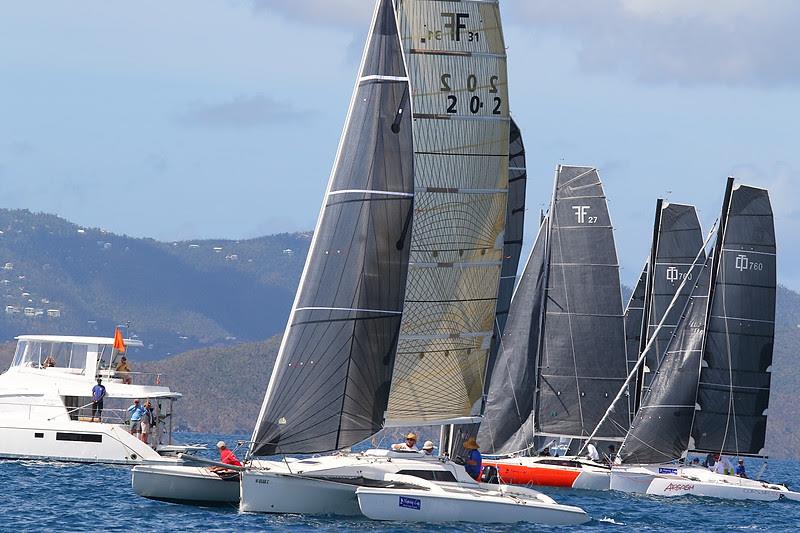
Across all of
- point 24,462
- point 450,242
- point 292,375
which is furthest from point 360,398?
point 24,462

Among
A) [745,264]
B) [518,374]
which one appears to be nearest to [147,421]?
[518,374]

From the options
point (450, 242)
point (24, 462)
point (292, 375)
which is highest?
point (450, 242)

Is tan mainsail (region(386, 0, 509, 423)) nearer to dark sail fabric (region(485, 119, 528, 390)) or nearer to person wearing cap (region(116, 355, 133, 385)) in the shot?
dark sail fabric (region(485, 119, 528, 390))

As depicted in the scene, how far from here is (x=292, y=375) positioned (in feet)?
114

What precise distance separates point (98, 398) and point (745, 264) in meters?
20.3

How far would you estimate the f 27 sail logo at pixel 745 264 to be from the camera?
5238 centimetres

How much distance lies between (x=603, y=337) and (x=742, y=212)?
640 cm

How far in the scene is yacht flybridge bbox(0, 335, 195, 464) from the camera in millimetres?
50719

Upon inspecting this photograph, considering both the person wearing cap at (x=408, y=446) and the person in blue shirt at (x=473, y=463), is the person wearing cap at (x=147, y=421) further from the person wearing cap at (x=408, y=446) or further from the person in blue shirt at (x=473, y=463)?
the person in blue shirt at (x=473, y=463)

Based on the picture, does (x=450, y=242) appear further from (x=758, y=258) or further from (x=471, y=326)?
(x=758, y=258)

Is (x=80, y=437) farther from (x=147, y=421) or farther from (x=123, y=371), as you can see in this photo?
(x=123, y=371)

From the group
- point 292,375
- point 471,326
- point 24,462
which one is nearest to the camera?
point 292,375

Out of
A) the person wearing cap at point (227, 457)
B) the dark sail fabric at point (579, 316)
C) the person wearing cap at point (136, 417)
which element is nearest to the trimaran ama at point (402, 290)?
the person wearing cap at point (227, 457)

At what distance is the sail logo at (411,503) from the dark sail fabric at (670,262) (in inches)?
1051
